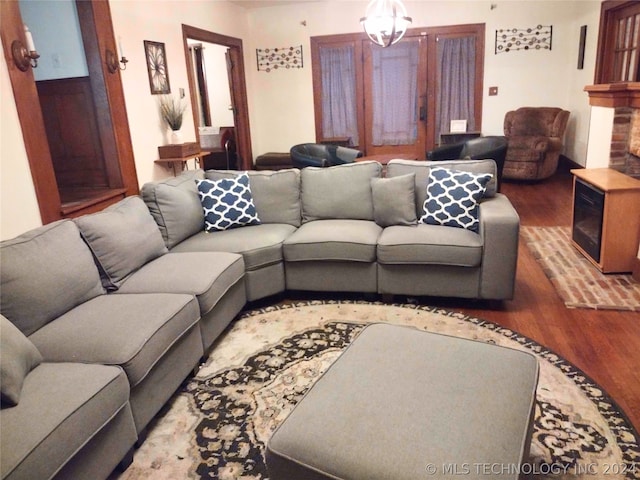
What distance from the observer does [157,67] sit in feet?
15.1

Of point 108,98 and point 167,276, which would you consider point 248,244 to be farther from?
point 108,98

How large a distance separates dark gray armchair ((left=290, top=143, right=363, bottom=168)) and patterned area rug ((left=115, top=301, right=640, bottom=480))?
2751mm

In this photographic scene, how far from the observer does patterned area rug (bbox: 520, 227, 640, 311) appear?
3.08m

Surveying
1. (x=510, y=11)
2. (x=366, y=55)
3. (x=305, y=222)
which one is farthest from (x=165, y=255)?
(x=510, y=11)

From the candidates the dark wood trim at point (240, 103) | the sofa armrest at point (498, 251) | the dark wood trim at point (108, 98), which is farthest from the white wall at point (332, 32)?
the sofa armrest at point (498, 251)

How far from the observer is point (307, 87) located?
7492 mm

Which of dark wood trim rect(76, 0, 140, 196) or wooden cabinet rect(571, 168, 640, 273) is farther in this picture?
dark wood trim rect(76, 0, 140, 196)

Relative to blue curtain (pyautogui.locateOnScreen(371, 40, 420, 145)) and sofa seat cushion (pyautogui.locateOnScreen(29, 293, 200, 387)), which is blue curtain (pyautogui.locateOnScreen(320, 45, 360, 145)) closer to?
blue curtain (pyautogui.locateOnScreen(371, 40, 420, 145))

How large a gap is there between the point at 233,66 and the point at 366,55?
1.98m

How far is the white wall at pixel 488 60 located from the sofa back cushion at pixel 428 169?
154 inches

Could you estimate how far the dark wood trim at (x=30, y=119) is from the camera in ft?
8.98

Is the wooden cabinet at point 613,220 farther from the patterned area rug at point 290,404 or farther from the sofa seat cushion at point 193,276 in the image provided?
the sofa seat cushion at point 193,276

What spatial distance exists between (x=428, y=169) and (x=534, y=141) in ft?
12.2

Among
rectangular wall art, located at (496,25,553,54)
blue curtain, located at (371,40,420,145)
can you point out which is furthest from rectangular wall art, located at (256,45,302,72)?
rectangular wall art, located at (496,25,553,54)
